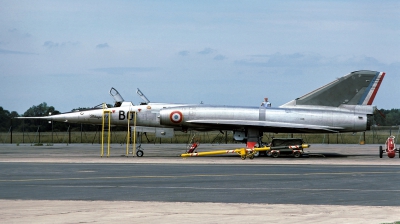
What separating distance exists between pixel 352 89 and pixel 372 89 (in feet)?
3.17

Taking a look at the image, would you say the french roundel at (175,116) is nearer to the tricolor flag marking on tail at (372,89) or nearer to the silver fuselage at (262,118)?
the silver fuselage at (262,118)

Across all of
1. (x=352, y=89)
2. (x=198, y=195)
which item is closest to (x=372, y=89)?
(x=352, y=89)

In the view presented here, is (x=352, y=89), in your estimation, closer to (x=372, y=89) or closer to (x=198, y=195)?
(x=372, y=89)

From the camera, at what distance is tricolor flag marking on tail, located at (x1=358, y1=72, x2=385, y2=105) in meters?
31.0

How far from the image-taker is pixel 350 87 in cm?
3106

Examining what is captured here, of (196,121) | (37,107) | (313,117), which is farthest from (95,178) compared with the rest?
(37,107)

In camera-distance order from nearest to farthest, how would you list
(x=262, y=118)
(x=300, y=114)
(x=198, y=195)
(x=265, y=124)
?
(x=198, y=195) → (x=265, y=124) → (x=262, y=118) → (x=300, y=114)

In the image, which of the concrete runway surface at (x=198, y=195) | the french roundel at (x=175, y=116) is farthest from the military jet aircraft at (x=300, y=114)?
the concrete runway surface at (x=198, y=195)

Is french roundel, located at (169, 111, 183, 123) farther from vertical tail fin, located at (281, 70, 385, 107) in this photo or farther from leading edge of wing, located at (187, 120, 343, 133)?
vertical tail fin, located at (281, 70, 385, 107)

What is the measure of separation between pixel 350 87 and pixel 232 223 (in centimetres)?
2239

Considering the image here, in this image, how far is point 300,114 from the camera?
102 feet

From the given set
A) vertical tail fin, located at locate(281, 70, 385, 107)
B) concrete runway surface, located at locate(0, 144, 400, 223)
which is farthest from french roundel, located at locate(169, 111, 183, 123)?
concrete runway surface, located at locate(0, 144, 400, 223)

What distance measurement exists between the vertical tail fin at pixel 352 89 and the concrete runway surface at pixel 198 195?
9.75m

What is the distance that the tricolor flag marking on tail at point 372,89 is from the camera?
31022 mm
